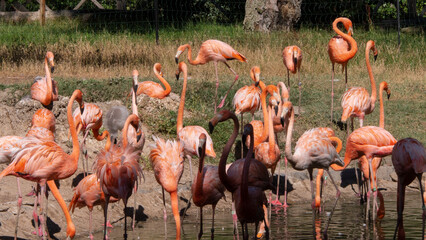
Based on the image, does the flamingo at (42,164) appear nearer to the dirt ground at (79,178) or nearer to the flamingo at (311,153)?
the dirt ground at (79,178)

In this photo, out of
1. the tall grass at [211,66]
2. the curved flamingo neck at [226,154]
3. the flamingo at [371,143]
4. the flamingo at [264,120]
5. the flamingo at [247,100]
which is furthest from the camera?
the tall grass at [211,66]

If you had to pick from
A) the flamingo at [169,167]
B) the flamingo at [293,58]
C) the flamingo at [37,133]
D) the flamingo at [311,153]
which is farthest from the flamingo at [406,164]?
the flamingo at [293,58]

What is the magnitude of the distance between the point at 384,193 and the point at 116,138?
3.22m

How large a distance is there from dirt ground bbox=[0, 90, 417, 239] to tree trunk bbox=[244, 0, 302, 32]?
761cm

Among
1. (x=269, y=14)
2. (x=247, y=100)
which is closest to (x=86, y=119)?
(x=247, y=100)

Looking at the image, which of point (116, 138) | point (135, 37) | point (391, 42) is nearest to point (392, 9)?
point (391, 42)

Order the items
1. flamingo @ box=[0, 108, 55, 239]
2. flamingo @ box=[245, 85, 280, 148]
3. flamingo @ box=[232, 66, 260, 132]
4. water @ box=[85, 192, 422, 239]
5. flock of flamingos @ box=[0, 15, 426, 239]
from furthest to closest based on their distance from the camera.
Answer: flamingo @ box=[232, 66, 260, 132], flamingo @ box=[245, 85, 280, 148], water @ box=[85, 192, 422, 239], flamingo @ box=[0, 108, 55, 239], flock of flamingos @ box=[0, 15, 426, 239]

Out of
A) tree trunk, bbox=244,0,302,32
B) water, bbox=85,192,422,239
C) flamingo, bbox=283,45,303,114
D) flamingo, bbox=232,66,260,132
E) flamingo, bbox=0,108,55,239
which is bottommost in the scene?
water, bbox=85,192,422,239

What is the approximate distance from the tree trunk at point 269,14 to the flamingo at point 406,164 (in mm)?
11479

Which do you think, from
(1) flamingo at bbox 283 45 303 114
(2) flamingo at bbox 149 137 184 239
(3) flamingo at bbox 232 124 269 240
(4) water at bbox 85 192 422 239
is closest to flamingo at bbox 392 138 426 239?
(4) water at bbox 85 192 422 239

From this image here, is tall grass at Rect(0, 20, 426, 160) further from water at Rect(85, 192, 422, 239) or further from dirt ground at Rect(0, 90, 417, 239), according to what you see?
water at Rect(85, 192, 422, 239)

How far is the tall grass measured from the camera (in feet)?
32.5

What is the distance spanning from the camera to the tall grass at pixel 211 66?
390 inches

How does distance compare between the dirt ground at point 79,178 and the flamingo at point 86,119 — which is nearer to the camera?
the dirt ground at point 79,178
